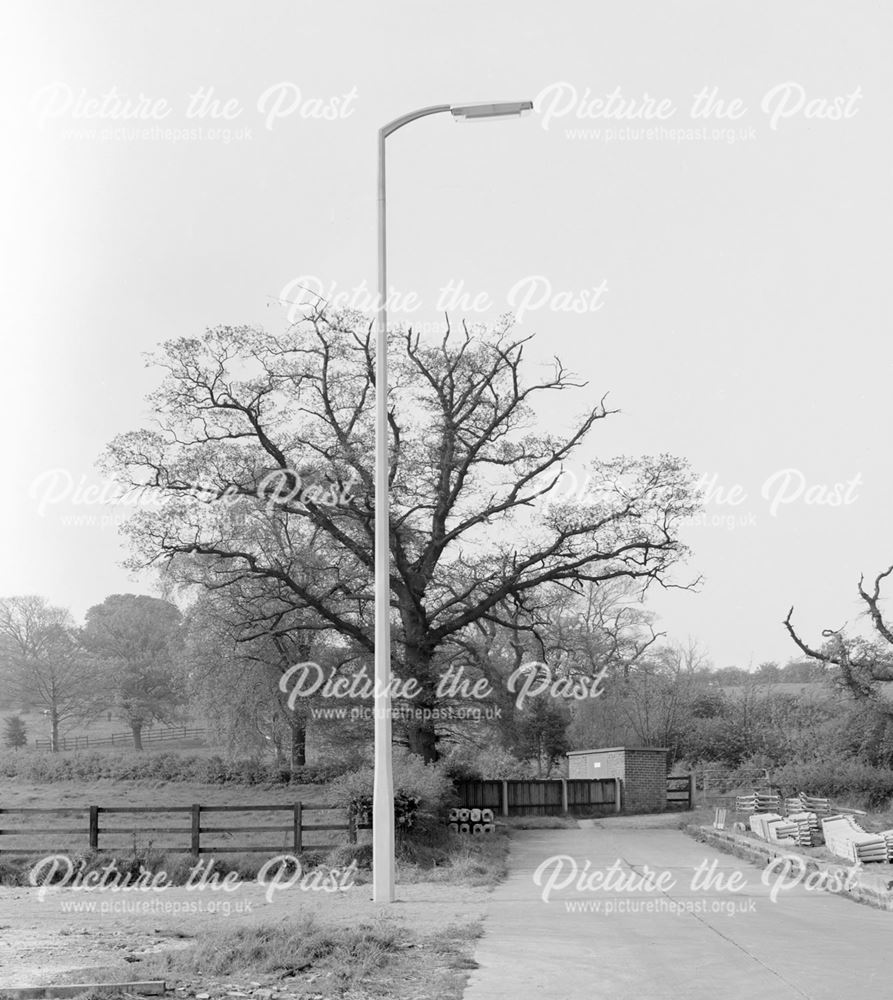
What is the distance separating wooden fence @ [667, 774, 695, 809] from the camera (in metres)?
38.6

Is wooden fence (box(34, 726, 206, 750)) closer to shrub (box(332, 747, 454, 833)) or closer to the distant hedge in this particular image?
the distant hedge

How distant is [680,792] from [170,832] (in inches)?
937

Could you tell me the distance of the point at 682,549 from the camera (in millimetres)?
29484

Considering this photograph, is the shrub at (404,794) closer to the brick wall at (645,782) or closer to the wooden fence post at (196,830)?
the wooden fence post at (196,830)

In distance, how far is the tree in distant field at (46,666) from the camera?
168 feet

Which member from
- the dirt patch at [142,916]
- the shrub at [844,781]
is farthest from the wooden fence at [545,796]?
the dirt patch at [142,916]

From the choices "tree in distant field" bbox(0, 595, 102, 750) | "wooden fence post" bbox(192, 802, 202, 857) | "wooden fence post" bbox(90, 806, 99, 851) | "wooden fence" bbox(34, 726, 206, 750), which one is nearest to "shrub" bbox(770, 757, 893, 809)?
"wooden fence post" bbox(192, 802, 202, 857)

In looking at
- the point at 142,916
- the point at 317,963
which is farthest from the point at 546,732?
the point at 317,963

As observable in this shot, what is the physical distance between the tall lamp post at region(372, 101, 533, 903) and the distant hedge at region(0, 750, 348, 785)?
2003 cm

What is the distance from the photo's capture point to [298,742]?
40.0 meters

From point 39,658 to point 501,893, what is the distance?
1622 inches

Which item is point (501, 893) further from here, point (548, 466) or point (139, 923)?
point (548, 466)

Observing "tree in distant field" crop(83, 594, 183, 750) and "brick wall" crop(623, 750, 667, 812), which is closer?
"brick wall" crop(623, 750, 667, 812)

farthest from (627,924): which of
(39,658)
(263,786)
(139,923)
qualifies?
(39,658)
